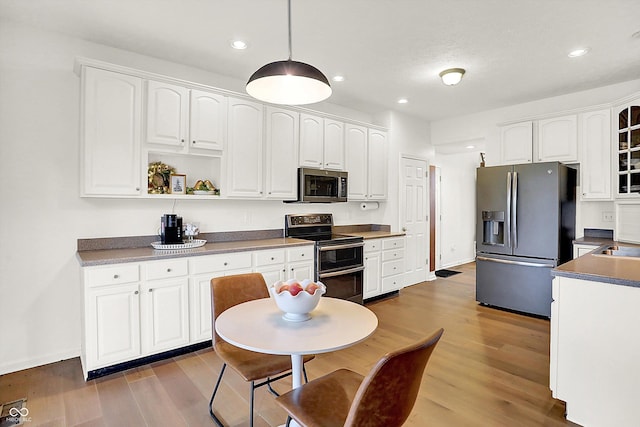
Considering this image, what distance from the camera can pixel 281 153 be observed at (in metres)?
3.76

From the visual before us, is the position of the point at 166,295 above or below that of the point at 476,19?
below

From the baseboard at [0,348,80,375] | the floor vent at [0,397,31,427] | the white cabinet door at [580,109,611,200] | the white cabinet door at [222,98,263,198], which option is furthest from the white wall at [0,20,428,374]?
the white cabinet door at [580,109,611,200]

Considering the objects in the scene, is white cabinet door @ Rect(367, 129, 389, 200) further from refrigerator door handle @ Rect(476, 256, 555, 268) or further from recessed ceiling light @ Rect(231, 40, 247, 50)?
recessed ceiling light @ Rect(231, 40, 247, 50)

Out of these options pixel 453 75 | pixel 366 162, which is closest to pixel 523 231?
pixel 453 75

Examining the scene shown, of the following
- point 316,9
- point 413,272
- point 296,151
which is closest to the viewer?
point 316,9

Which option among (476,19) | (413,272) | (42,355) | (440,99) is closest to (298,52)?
(476,19)

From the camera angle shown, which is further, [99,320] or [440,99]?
[440,99]

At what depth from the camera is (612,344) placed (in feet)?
6.23

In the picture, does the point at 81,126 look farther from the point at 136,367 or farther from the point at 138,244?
the point at 136,367

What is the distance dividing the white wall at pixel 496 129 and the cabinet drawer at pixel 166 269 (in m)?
4.38

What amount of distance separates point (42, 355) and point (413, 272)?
15.5ft

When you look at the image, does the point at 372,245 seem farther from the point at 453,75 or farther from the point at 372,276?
the point at 453,75

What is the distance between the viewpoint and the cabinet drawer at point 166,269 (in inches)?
104

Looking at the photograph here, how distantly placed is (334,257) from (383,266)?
102 centimetres
